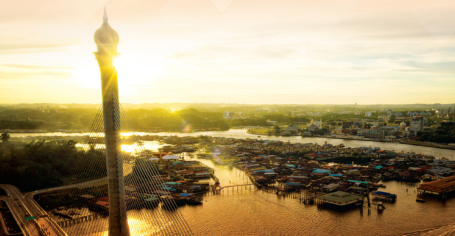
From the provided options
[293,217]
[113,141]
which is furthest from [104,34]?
[293,217]

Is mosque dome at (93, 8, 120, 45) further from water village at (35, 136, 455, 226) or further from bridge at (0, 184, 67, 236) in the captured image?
bridge at (0, 184, 67, 236)

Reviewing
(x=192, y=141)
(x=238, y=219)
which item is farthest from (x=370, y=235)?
(x=192, y=141)

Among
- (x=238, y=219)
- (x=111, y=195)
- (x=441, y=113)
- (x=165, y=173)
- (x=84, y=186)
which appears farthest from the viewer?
(x=441, y=113)

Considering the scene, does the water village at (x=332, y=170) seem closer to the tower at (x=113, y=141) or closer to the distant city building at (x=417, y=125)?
the tower at (x=113, y=141)

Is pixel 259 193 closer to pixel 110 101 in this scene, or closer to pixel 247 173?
pixel 247 173

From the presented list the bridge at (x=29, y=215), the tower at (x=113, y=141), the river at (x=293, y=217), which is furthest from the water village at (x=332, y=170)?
the bridge at (x=29, y=215)

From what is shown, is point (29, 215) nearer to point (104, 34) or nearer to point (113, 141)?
point (113, 141)
